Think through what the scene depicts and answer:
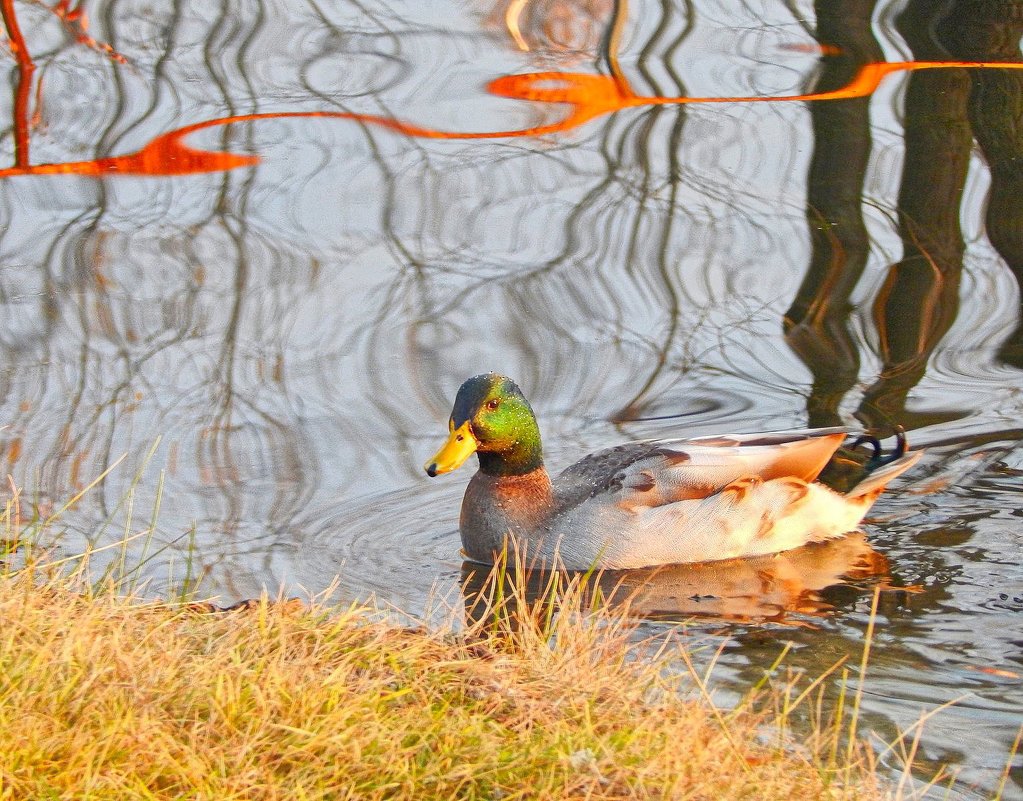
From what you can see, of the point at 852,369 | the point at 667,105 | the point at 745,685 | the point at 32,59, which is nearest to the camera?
the point at 745,685

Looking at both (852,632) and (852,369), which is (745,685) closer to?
(852,632)

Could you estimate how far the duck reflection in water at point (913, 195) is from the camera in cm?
673

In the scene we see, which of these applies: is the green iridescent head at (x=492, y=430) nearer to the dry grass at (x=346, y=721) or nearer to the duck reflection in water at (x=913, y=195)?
the duck reflection in water at (x=913, y=195)

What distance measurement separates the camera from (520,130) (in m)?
9.41

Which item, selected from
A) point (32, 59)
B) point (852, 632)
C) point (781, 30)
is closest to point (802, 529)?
point (852, 632)

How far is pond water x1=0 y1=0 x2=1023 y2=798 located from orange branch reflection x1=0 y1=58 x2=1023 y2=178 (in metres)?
0.03

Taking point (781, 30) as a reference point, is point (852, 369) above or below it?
below

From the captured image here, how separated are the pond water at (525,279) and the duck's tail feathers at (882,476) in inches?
6.4

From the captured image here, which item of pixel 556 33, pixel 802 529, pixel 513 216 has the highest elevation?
pixel 556 33

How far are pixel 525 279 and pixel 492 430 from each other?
2037 mm

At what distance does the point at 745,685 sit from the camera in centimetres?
414

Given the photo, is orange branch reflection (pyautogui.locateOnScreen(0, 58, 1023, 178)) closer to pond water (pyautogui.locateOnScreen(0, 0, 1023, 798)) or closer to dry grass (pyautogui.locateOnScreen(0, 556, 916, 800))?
pond water (pyautogui.locateOnScreen(0, 0, 1023, 798))

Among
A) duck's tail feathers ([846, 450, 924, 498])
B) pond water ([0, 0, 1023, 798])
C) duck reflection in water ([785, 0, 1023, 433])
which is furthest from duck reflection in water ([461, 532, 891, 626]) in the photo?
duck reflection in water ([785, 0, 1023, 433])

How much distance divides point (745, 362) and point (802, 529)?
114 cm
